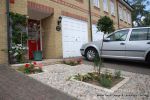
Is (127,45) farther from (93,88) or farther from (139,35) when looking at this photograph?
(93,88)

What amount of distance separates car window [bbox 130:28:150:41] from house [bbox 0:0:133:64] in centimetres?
381

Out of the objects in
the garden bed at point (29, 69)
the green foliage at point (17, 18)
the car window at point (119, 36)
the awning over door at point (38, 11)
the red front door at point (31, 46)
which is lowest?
the garden bed at point (29, 69)

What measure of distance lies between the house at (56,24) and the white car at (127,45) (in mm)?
1918

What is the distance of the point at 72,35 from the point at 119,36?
10.8 ft

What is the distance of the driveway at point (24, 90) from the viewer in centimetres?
468

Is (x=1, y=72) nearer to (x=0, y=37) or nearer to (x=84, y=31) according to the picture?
(x=0, y=37)

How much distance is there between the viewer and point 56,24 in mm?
10719

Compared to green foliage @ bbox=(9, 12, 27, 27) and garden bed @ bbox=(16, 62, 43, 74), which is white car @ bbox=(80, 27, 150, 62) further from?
garden bed @ bbox=(16, 62, 43, 74)

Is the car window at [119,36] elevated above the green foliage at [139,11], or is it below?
below

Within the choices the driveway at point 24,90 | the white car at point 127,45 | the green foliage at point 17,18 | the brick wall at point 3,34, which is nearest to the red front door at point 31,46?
the green foliage at point 17,18

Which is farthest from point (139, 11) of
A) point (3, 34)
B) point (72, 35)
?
point (3, 34)

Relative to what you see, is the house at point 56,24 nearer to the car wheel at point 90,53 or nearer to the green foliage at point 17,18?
the green foliage at point 17,18

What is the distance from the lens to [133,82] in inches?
253

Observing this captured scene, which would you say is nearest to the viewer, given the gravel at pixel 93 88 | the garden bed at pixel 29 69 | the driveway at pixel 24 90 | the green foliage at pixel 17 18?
the driveway at pixel 24 90
